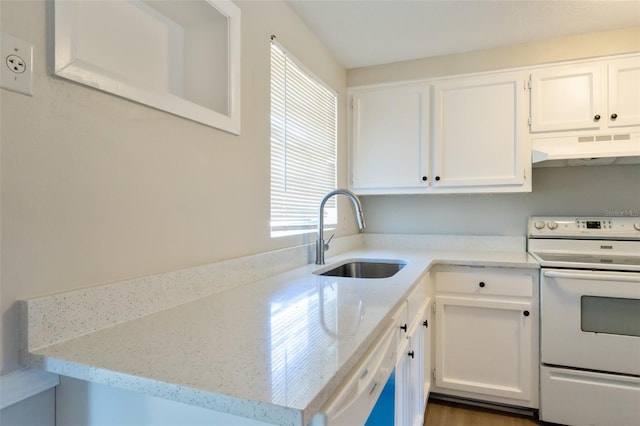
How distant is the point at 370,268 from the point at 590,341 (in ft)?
A: 3.88

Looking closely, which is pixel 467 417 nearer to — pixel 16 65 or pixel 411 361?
pixel 411 361

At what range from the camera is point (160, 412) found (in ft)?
2.45

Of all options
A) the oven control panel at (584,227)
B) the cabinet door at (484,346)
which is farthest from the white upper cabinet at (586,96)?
the cabinet door at (484,346)

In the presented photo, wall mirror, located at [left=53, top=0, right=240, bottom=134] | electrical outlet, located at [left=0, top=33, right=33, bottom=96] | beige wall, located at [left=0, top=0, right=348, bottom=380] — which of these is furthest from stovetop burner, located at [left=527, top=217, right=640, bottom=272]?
electrical outlet, located at [left=0, top=33, right=33, bottom=96]

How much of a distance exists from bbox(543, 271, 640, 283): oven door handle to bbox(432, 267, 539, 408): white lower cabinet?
126 mm

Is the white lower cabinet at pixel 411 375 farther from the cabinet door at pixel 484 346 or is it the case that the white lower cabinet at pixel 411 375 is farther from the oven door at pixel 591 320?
the oven door at pixel 591 320

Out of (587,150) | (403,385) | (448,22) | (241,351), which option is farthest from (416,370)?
(448,22)

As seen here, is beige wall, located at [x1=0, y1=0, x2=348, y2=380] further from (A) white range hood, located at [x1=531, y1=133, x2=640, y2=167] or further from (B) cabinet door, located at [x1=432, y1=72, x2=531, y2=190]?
(A) white range hood, located at [x1=531, y1=133, x2=640, y2=167]

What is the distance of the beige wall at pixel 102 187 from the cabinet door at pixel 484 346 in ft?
4.53

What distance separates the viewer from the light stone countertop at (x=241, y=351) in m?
0.58

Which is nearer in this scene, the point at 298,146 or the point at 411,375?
the point at 411,375

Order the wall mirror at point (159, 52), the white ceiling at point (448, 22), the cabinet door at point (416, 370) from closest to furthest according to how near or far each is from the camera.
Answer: the wall mirror at point (159, 52)
the cabinet door at point (416, 370)
the white ceiling at point (448, 22)

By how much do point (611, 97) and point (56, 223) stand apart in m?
2.74

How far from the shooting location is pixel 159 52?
4.07 feet
